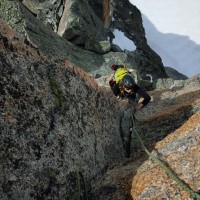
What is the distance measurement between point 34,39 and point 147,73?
1915cm

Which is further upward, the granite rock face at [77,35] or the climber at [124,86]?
the climber at [124,86]

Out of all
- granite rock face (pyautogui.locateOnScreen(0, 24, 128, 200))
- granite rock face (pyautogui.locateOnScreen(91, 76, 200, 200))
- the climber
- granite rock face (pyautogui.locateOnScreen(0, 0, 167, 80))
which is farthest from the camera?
granite rock face (pyautogui.locateOnScreen(0, 0, 167, 80))

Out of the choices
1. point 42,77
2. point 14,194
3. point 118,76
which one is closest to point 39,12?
point 118,76

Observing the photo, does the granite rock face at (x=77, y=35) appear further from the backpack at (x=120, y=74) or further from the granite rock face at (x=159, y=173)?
the granite rock face at (x=159, y=173)

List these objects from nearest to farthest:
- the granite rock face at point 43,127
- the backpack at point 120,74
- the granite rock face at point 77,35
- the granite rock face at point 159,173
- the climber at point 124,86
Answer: the granite rock face at point 43,127 < the granite rock face at point 159,173 < the climber at point 124,86 < the backpack at point 120,74 < the granite rock face at point 77,35

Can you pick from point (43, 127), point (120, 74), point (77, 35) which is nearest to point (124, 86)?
point (120, 74)

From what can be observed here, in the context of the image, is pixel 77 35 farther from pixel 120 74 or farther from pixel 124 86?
pixel 124 86

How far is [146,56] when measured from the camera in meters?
48.8

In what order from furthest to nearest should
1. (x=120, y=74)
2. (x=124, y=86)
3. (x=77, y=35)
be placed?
(x=77, y=35) < (x=120, y=74) < (x=124, y=86)

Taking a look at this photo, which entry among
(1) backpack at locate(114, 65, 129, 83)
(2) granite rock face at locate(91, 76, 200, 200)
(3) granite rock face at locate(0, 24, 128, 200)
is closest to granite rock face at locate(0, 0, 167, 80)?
(1) backpack at locate(114, 65, 129, 83)

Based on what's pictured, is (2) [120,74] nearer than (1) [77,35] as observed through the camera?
Yes

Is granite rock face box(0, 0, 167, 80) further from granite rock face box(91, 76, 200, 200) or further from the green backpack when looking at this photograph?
granite rock face box(91, 76, 200, 200)

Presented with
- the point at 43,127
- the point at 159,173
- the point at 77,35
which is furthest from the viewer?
the point at 77,35

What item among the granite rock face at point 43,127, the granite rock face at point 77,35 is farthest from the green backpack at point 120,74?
the granite rock face at point 77,35
